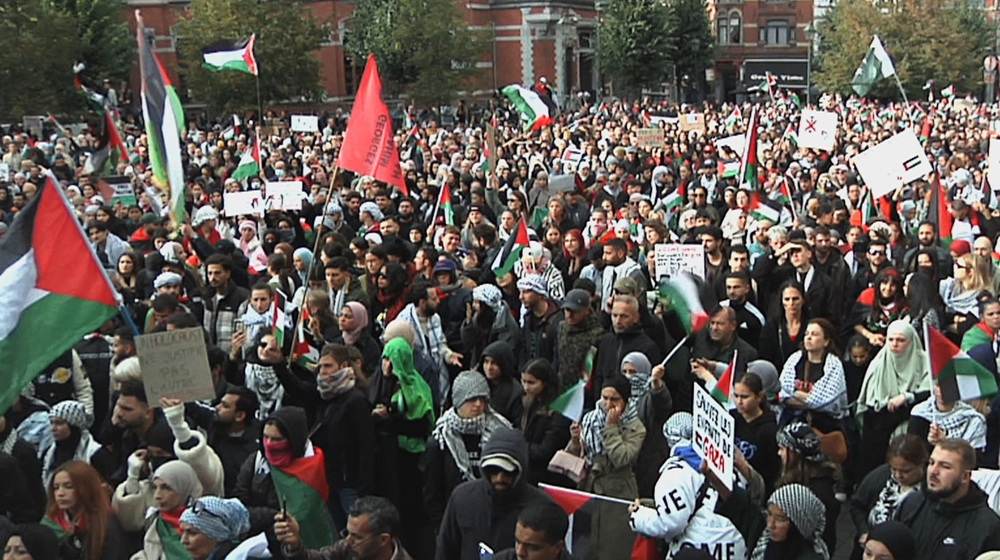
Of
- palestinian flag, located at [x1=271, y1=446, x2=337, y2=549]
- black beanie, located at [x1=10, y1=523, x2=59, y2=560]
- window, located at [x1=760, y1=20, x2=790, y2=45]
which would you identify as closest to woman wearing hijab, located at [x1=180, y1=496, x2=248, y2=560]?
black beanie, located at [x1=10, y1=523, x2=59, y2=560]

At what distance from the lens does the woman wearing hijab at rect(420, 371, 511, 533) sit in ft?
19.1

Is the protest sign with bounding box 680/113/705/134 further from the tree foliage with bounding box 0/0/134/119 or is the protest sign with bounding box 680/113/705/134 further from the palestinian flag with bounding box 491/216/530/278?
the tree foliage with bounding box 0/0/134/119

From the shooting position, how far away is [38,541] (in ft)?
14.5

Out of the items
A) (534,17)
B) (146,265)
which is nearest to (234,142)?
(146,265)

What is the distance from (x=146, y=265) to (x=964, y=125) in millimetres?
23265

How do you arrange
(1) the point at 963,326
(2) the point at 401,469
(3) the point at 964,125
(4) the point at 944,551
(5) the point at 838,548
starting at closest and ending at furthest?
1. (4) the point at 944,551
2. (2) the point at 401,469
3. (5) the point at 838,548
4. (1) the point at 963,326
5. (3) the point at 964,125

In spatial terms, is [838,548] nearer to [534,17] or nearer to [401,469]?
[401,469]

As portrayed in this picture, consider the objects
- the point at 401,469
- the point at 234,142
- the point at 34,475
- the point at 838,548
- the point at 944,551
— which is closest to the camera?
the point at 944,551

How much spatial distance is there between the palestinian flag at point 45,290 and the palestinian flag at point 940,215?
8565 millimetres

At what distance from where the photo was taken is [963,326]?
7793mm

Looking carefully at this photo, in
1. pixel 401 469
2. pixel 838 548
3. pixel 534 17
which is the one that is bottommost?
pixel 838 548

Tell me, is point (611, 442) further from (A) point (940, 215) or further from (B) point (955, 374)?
(A) point (940, 215)

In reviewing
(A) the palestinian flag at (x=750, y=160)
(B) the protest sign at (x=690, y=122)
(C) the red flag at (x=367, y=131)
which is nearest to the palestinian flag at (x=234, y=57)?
(B) the protest sign at (x=690, y=122)

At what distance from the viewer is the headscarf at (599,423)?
5688mm
